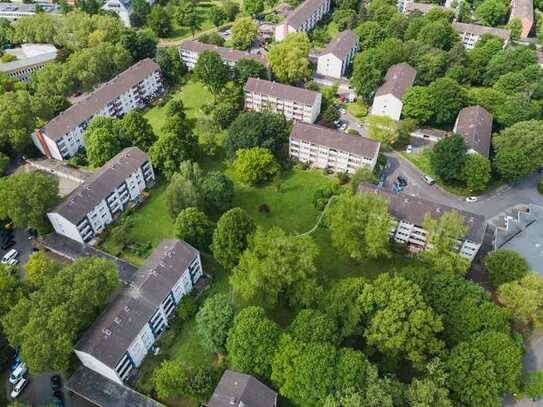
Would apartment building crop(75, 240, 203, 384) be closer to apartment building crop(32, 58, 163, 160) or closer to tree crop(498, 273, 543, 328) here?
apartment building crop(32, 58, 163, 160)

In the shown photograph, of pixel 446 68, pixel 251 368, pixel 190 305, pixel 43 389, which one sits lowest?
pixel 43 389

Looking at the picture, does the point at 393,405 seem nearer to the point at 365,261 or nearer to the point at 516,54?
the point at 365,261

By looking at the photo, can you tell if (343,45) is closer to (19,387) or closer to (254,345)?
(254,345)

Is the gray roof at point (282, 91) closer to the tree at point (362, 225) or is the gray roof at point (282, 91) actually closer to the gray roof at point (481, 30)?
the tree at point (362, 225)

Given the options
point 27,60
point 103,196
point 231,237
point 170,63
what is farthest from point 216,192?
point 27,60

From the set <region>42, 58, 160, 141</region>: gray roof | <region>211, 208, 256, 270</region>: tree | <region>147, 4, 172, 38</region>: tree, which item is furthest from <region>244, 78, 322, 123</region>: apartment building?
<region>147, 4, 172, 38</region>: tree

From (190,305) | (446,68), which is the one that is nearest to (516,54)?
(446,68)

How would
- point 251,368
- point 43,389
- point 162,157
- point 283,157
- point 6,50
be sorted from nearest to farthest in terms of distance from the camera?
point 251,368
point 43,389
point 162,157
point 283,157
point 6,50
